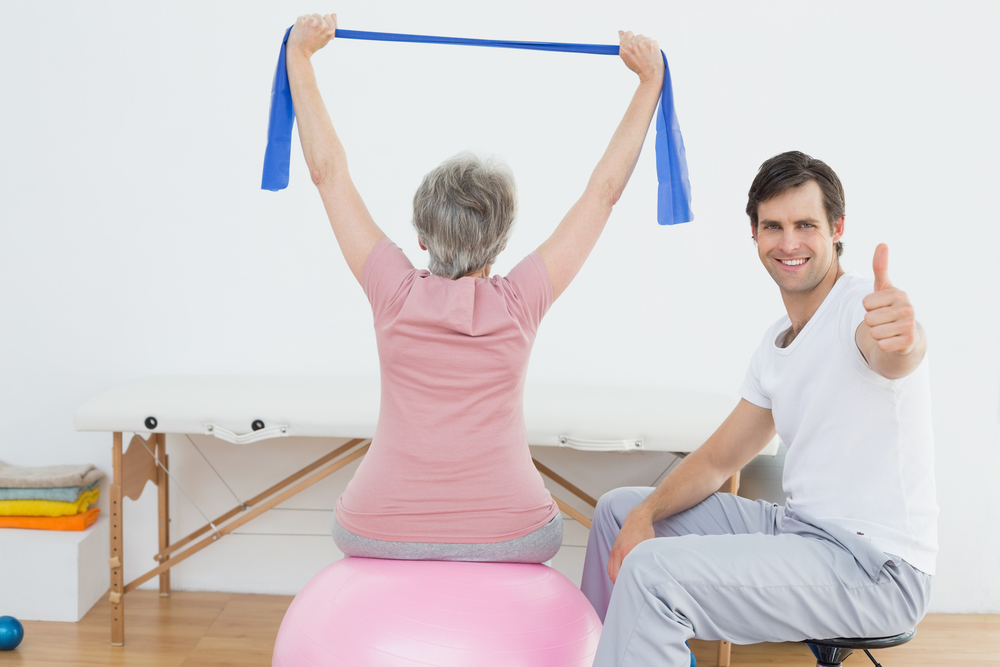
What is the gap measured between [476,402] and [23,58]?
2.19 m

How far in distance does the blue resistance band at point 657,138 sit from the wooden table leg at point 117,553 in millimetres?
1062

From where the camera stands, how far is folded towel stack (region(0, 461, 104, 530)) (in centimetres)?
248

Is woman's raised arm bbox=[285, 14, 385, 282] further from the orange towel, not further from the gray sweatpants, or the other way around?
the orange towel

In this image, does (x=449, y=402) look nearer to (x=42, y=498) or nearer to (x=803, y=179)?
(x=803, y=179)

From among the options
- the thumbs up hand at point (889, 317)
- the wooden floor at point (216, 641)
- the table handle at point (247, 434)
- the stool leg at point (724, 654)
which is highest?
the thumbs up hand at point (889, 317)

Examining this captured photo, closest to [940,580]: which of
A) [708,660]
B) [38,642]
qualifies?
[708,660]

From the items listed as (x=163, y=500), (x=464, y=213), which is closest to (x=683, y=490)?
(x=464, y=213)

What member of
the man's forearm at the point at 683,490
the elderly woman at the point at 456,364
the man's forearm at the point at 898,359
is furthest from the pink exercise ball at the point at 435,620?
the man's forearm at the point at 898,359

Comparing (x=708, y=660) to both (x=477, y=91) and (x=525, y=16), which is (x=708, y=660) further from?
(x=525, y=16)

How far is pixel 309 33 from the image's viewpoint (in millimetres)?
1556

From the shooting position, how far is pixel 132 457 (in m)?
2.40

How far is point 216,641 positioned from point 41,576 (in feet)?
1.95

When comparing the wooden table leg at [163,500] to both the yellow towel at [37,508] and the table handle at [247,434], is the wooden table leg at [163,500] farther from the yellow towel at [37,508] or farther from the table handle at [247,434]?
the table handle at [247,434]

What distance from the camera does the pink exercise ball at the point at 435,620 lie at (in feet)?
4.07
